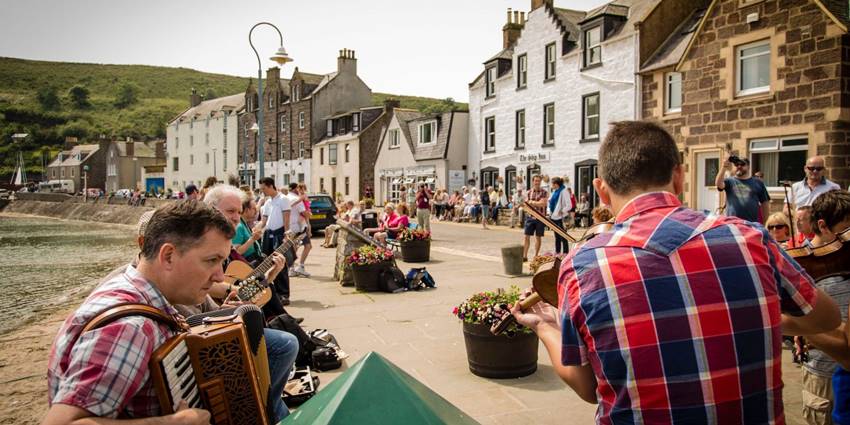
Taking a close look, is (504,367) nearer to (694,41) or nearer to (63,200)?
(694,41)

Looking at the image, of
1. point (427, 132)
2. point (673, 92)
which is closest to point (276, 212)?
point (673, 92)

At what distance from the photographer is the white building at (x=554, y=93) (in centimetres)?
2433

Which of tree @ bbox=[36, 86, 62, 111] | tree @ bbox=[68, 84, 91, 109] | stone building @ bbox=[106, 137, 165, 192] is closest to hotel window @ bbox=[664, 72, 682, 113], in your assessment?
stone building @ bbox=[106, 137, 165, 192]

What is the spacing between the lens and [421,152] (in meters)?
38.1

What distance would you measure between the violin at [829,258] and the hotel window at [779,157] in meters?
15.9

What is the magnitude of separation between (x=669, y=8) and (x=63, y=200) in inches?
2531

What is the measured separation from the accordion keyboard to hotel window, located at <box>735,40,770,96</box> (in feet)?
62.4

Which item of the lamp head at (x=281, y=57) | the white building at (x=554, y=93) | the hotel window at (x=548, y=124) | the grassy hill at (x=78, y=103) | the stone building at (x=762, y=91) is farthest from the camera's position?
the grassy hill at (x=78, y=103)

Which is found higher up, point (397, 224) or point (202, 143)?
point (202, 143)

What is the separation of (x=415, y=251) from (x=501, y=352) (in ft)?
27.0

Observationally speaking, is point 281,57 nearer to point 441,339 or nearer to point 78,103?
point 441,339

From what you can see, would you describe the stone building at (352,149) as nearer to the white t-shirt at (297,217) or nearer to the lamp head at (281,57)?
the lamp head at (281,57)

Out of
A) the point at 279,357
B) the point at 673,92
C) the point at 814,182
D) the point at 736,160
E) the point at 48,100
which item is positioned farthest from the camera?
the point at 48,100

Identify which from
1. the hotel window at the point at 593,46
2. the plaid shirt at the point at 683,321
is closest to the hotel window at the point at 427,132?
the hotel window at the point at 593,46
